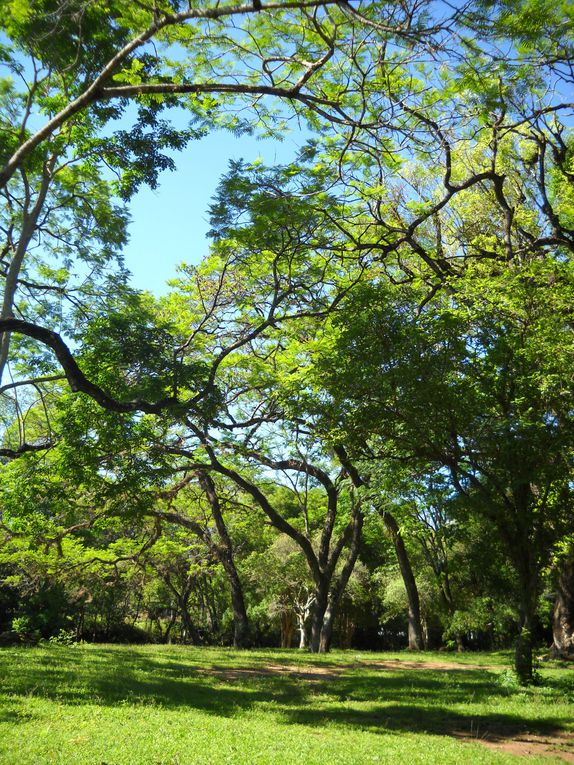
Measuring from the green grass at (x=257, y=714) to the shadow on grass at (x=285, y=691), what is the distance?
0.02 m

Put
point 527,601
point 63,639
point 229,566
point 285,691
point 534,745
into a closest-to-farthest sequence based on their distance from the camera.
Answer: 1. point 534,745
2. point 527,601
3. point 285,691
4. point 229,566
5. point 63,639

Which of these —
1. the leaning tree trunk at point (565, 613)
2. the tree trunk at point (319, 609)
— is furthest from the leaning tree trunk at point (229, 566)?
the leaning tree trunk at point (565, 613)

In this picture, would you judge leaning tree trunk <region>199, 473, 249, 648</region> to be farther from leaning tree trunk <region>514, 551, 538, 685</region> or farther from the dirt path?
leaning tree trunk <region>514, 551, 538, 685</region>

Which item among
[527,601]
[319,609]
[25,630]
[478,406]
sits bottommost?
[25,630]

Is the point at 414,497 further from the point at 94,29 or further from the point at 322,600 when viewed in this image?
the point at 322,600

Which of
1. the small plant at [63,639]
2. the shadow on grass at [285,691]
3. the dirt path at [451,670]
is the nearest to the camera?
the dirt path at [451,670]

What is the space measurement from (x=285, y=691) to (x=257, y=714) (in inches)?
90.0

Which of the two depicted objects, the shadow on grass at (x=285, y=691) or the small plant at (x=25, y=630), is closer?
the shadow on grass at (x=285, y=691)

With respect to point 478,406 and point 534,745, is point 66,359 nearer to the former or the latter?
point 478,406

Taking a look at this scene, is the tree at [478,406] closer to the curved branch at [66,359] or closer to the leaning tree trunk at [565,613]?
the curved branch at [66,359]

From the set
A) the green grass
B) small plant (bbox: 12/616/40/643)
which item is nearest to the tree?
the green grass

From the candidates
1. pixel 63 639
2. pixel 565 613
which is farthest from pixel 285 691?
pixel 63 639

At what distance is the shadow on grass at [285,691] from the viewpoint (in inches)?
291

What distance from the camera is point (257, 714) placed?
7.56 meters
